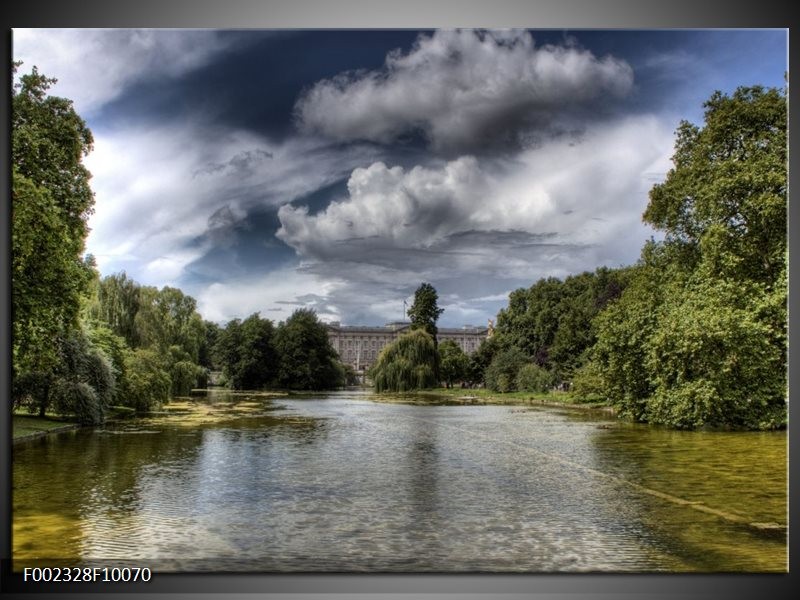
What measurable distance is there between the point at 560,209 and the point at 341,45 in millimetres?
4185

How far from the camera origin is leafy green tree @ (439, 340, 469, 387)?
25.5 m

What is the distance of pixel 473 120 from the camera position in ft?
30.8

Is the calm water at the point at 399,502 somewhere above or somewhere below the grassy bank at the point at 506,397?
above

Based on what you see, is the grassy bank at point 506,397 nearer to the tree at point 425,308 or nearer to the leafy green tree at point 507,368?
the leafy green tree at point 507,368

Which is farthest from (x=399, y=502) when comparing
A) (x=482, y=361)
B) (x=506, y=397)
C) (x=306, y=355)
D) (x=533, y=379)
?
(x=482, y=361)

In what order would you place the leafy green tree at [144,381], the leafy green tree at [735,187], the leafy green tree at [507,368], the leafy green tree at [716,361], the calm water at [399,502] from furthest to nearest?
the leafy green tree at [507,368] → the leafy green tree at [144,381] → the leafy green tree at [716,361] → the leafy green tree at [735,187] → the calm water at [399,502]

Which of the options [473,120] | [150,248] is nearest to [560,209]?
[473,120]

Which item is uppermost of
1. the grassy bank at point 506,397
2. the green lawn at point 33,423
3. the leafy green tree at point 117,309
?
the leafy green tree at point 117,309

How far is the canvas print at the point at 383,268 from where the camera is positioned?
19.5 feet

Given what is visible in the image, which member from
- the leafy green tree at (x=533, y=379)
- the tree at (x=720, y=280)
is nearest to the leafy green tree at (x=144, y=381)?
the tree at (x=720, y=280)

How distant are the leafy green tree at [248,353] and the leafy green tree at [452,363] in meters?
Answer: 7.19

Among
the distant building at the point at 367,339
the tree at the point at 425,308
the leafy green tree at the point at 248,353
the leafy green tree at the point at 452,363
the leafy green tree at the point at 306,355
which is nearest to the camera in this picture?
the tree at the point at 425,308

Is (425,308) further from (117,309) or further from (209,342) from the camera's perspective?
(117,309)

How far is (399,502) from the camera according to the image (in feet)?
22.8
